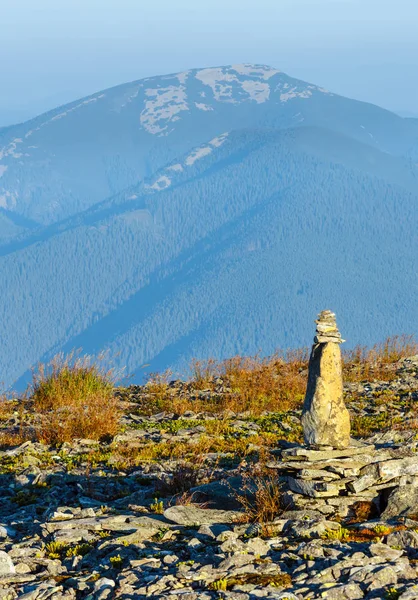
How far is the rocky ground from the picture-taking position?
343 inches

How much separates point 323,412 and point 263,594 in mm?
3759

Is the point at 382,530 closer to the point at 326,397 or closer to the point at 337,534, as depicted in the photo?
the point at 337,534

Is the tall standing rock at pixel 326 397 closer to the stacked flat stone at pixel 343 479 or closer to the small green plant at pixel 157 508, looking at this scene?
the stacked flat stone at pixel 343 479

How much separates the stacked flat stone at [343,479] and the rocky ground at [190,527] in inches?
1.6

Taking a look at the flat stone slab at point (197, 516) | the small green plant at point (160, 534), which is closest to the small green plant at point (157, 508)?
the flat stone slab at point (197, 516)

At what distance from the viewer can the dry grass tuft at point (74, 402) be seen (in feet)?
56.7

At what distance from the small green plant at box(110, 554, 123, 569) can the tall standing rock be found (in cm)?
322

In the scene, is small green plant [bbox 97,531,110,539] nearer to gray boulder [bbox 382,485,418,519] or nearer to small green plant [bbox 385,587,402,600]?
gray boulder [bbox 382,485,418,519]

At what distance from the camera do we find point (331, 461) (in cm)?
1123

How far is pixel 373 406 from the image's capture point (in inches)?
778

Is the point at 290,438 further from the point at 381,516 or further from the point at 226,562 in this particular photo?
the point at 226,562

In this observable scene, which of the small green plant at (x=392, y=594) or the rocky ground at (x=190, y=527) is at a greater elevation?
the rocky ground at (x=190, y=527)

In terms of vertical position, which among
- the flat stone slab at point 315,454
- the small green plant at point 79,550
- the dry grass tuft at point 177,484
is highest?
the dry grass tuft at point 177,484

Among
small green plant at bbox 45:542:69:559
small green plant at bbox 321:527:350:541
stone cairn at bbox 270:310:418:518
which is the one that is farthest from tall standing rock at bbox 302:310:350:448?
small green plant at bbox 45:542:69:559
